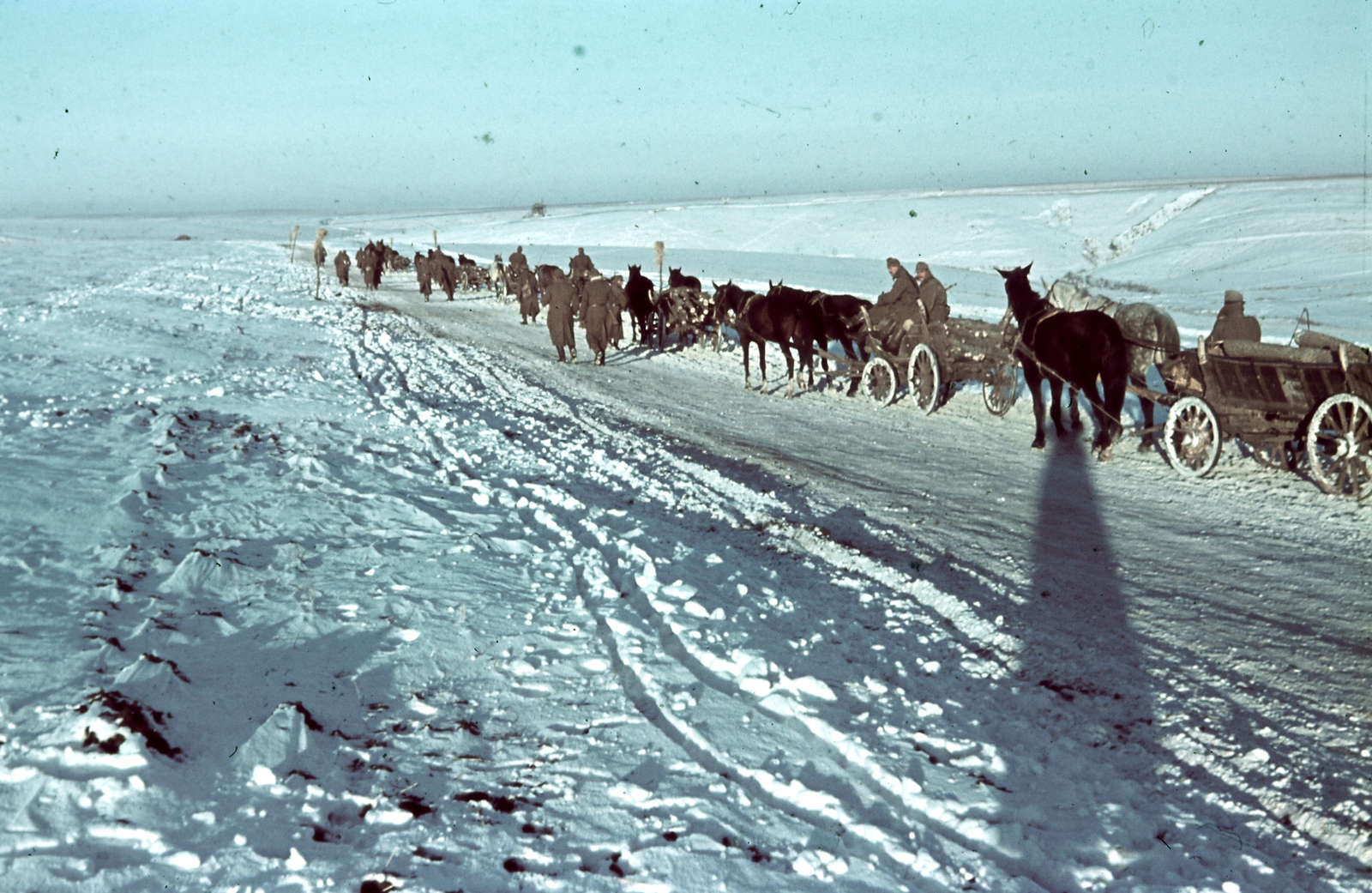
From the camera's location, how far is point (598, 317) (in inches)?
640

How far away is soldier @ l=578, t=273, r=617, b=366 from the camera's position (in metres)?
16.3

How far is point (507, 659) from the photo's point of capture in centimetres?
414

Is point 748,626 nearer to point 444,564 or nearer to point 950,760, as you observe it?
point 950,760

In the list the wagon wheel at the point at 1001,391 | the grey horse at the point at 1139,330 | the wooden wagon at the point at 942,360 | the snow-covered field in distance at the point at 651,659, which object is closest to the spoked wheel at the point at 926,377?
the wooden wagon at the point at 942,360

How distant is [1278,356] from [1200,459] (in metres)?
1.09

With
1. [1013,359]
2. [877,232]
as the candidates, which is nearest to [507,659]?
[1013,359]

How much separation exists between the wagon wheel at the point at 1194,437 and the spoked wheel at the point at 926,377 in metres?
3.29

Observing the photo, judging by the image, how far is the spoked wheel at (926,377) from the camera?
11.4m

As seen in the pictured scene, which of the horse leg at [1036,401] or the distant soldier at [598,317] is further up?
the distant soldier at [598,317]

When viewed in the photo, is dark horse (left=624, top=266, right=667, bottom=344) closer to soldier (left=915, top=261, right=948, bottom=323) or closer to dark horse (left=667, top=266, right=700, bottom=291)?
dark horse (left=667, top=266, right=700, bottom=291)

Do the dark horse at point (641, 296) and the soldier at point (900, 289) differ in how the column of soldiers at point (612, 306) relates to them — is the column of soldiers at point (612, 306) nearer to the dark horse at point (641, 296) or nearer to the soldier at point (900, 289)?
the soldier at point (900, 289)

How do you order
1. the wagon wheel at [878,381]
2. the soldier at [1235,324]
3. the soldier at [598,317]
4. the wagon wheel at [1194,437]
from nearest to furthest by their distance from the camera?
the wagon wheel at [1194,437] < the soldier at [1235,324] < the wagon wheel at [878,381] < the soldier at [598,317]

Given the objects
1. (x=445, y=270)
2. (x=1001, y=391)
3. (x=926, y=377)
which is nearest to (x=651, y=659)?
(x=926, y=377)

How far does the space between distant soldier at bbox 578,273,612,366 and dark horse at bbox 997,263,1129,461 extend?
8088mm
